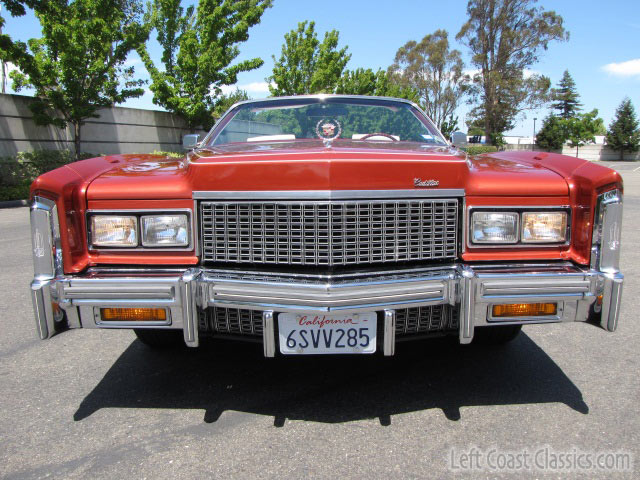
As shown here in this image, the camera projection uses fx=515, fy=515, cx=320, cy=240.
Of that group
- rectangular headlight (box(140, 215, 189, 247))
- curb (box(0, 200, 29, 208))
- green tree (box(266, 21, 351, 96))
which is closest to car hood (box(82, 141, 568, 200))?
rectangular headlight (box(140, 215, 189, 247))

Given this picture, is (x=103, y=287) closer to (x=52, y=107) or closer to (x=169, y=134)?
(x=52, y=107)

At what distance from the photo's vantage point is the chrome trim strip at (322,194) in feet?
7.84

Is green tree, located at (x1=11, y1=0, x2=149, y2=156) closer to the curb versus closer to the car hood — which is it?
the curb

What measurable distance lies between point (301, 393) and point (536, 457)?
125 centimetres

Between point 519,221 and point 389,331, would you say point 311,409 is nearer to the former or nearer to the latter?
point 389,331

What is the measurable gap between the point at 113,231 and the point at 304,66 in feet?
86.8

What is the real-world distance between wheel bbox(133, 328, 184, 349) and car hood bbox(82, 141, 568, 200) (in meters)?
1.15

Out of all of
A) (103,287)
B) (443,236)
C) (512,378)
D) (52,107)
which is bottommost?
(512,378)

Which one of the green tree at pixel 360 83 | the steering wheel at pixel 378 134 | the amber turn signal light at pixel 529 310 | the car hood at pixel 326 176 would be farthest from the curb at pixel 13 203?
the green tree at pixel 360 83

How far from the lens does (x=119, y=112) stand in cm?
2002

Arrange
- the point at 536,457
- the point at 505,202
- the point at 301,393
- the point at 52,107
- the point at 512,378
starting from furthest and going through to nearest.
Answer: the point at 52,107
the point at 512,378
the point at 301,393
the point at 505,202
the point at 536,457

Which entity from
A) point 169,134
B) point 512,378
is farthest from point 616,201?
point 169,134

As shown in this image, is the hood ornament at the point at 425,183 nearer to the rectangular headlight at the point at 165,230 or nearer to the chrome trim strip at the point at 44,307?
the rectangular headlight at the point at 165,230

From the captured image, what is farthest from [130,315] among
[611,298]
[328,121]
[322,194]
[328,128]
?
[611,298]
